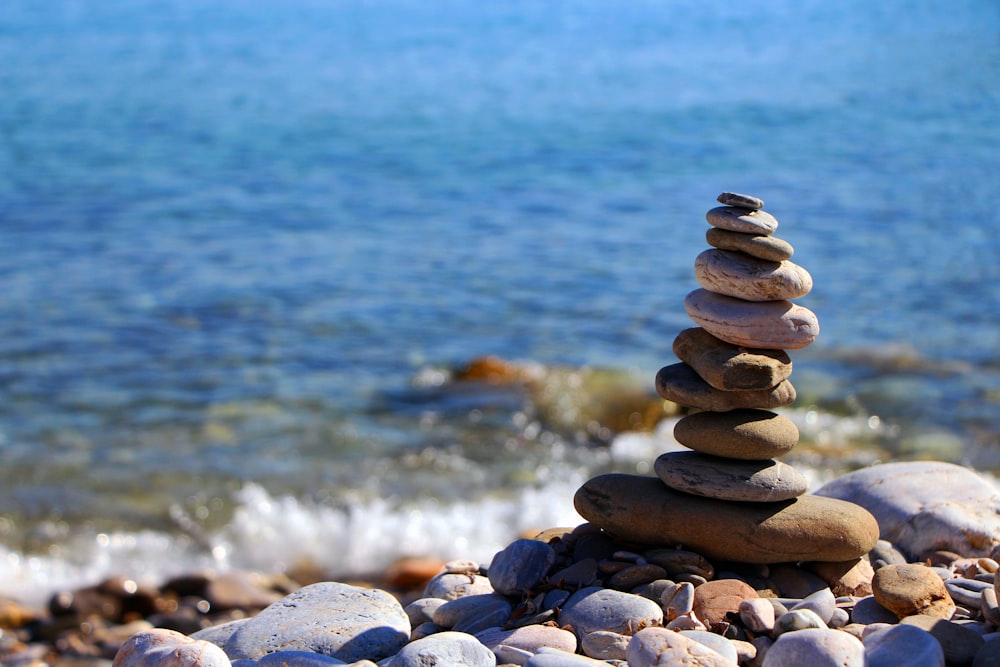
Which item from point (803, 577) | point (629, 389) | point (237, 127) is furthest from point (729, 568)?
point (237, 127)

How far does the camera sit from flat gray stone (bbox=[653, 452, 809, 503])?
4.46 metres

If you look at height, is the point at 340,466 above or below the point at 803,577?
below

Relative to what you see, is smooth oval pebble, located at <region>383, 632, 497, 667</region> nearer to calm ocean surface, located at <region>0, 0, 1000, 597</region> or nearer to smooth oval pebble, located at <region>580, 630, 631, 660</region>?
smooth oval pebble, located at <region>580, 630, 631, 660</region>

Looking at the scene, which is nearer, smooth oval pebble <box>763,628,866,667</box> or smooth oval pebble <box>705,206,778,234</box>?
smooth oval pebble <box>763,628,866,667</box>

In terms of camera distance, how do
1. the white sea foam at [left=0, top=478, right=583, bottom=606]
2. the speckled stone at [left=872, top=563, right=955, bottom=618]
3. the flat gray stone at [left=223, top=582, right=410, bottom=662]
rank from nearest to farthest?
1. the speckled stone at [left=872, top=563, right=955, bottom=618]
2. the flat gray stone at [left=223, top=582, right=410, bottom=662]
3. the white sea foam at [left=0, top=478, right=583, bottom=606]

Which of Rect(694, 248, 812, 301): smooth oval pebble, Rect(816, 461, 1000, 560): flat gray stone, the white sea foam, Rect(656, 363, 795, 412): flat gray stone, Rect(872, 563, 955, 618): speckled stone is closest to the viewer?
Rect(872, 563, 955, 618): speckled stone

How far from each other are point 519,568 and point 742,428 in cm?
107

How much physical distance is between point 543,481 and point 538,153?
1165 centimetres

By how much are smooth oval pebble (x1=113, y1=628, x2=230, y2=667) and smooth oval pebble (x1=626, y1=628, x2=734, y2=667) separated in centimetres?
140

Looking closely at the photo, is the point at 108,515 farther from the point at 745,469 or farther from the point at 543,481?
the point at 745,469

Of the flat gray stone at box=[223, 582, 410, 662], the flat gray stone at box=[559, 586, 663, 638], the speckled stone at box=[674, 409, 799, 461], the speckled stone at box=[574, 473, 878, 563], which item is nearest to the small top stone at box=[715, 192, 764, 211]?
the speckled stone at box=[674, 409, 799, 461]

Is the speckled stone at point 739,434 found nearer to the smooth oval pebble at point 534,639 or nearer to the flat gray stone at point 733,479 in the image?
the flat gray stone at point 733,479

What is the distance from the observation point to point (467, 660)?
370cm

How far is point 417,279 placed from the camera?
44.6 feet
